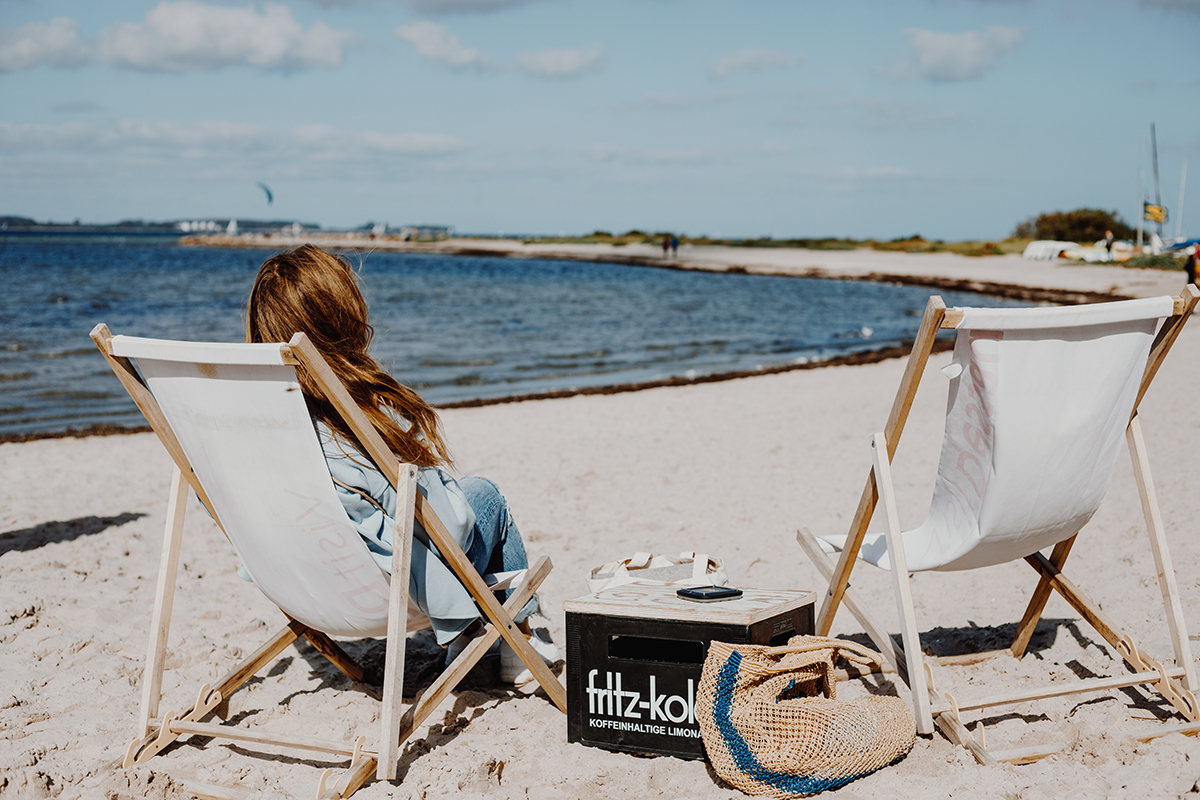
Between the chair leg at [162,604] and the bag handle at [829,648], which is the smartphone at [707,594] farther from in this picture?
the chair leg at [162,604]

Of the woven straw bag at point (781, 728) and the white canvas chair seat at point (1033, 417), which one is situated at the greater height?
the white canvas chair seat at point (1033, 417)

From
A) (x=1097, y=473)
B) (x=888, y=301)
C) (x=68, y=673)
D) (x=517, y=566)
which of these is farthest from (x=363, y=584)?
(x=888, y=301)

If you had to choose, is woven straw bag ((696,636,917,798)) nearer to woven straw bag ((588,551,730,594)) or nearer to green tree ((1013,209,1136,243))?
woven straw bag ((588,551,730,594))

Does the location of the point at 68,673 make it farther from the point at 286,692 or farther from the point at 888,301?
the point at 888,301

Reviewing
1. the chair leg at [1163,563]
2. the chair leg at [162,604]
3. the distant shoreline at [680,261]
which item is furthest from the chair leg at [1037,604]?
the chair leg at [162,604]

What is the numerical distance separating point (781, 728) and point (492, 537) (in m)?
1.02

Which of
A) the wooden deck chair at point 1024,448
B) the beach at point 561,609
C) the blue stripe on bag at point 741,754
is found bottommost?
the beach at point 561,609

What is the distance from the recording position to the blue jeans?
2637mm

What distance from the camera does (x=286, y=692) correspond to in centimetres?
301

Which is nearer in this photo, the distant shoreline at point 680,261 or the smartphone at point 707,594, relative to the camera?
the smartphone at point 707,594

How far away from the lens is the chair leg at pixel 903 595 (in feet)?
7.54

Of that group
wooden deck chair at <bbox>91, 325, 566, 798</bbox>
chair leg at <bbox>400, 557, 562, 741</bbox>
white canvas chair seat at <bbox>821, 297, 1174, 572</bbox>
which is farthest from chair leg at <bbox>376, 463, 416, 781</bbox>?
white canvas chair seat at <bbox>821, 297, 1174, 572</bbox>

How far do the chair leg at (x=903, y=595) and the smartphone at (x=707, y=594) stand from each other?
44cm

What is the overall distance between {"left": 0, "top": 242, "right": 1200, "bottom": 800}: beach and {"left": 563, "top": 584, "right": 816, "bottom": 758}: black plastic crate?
76mm
